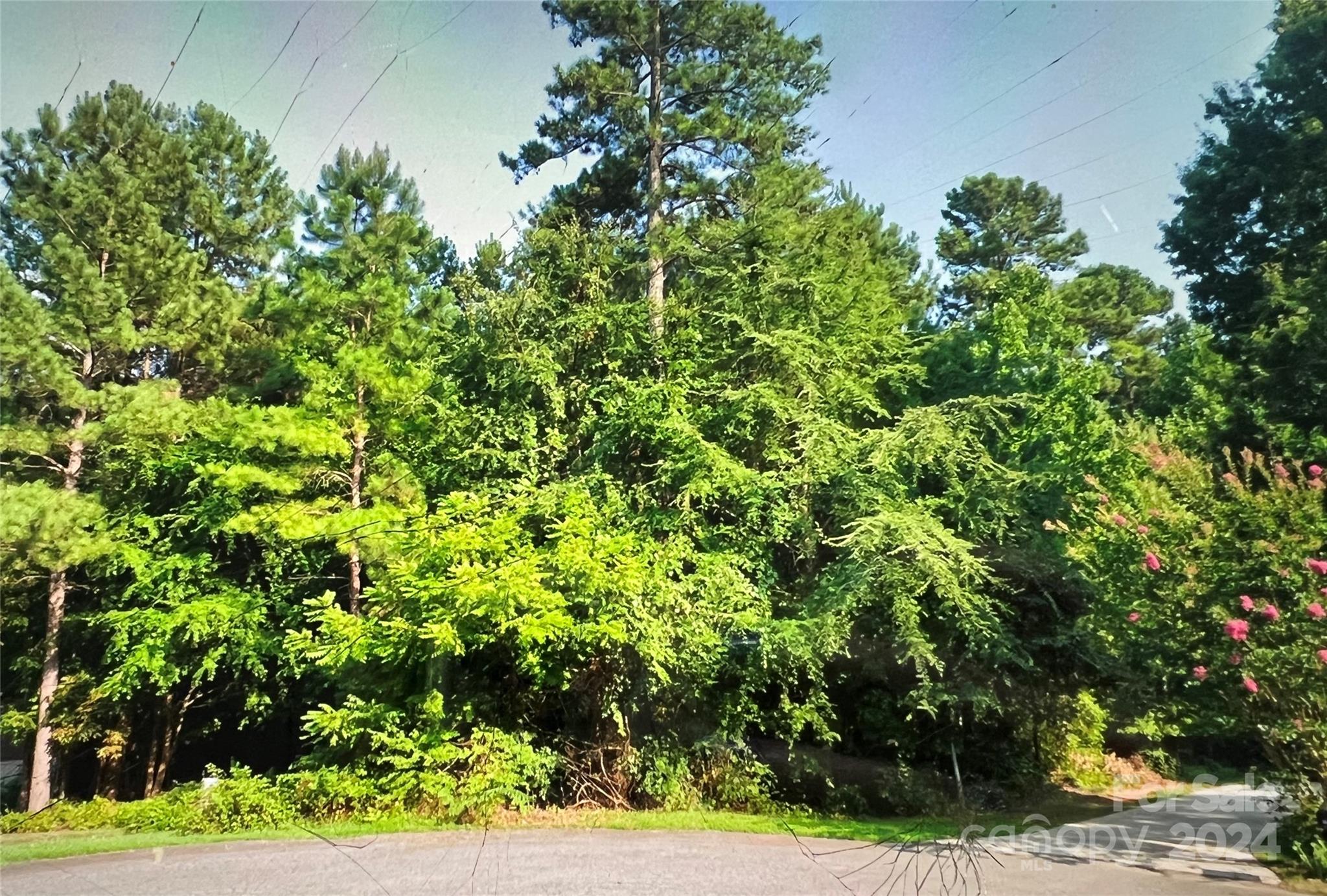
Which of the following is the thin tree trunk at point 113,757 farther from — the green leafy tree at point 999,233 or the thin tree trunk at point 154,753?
the green leafy tree at point 999,233

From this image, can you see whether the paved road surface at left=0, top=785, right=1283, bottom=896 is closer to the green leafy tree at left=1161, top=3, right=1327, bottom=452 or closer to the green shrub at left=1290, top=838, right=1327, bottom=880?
the green shrub at left=1290, top=838, right=1327, bottom=880

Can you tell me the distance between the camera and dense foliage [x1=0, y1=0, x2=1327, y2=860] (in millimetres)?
10812

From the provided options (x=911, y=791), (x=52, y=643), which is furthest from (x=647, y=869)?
(x=52, y=643)

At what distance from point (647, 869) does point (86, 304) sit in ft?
42.6

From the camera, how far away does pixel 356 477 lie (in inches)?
581

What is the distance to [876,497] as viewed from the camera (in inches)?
492

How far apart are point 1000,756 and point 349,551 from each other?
10677mm

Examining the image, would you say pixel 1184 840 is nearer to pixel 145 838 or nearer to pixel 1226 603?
pixel 1226 603

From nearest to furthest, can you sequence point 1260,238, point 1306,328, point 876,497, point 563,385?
point 1306,328 → point 876,497 → point 1260,238 → point 563,385

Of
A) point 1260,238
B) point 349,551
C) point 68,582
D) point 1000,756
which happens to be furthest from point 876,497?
point 68,582

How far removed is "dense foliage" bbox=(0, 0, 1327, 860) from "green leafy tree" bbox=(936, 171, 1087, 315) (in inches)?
312

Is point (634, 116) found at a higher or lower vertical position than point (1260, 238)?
higher

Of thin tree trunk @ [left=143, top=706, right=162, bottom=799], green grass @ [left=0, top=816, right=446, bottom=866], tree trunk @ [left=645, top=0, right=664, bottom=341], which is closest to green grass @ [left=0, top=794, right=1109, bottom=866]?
green grass @ [left=0, top=816, right=446, bottom=866]

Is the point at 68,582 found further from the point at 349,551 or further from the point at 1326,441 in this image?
the point at 1326,441
